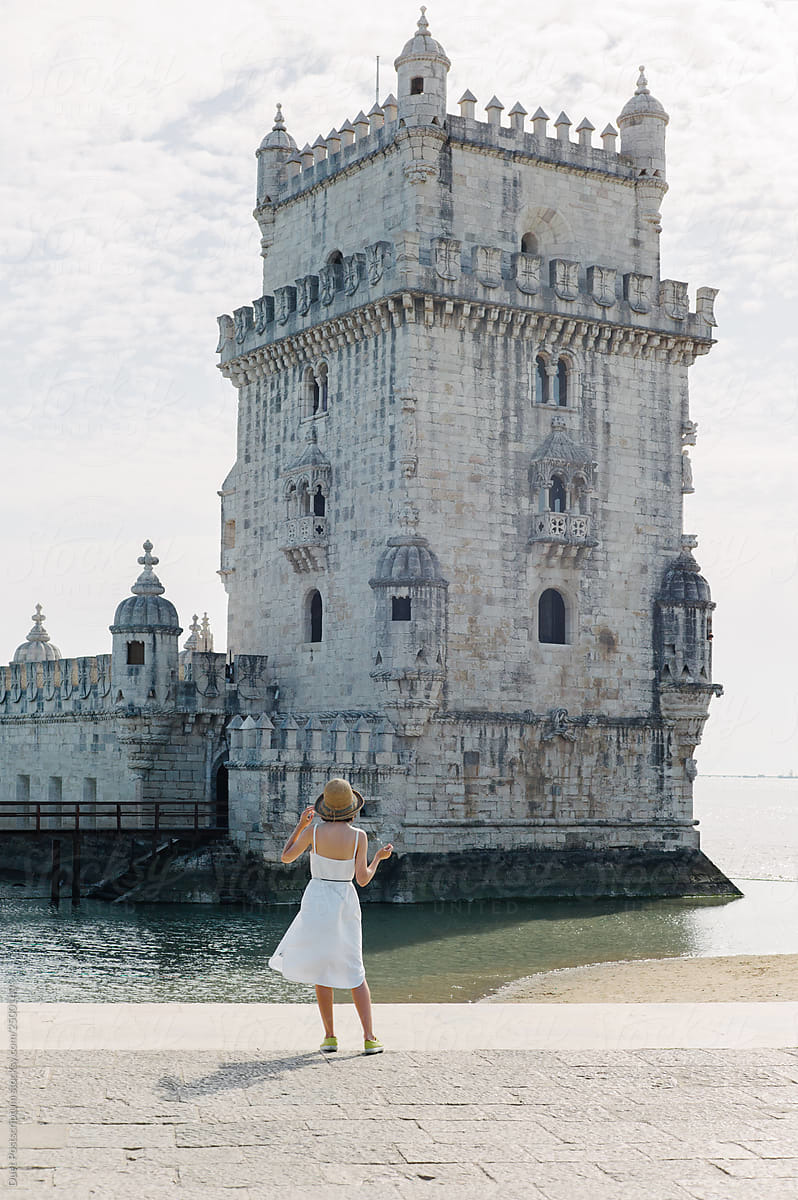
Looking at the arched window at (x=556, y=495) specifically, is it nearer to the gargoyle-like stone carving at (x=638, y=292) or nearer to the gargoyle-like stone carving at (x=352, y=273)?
the gargoyle-like stone carving at (x=638, y=292)

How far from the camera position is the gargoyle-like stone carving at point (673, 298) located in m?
39.4

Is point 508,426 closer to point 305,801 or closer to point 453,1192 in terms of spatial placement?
point 305,801

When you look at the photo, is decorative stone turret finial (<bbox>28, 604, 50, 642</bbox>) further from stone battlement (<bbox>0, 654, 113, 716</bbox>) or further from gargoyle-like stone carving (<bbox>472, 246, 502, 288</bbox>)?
gargoyle-like stone carving (<bbox>472, 246, 502, 288</bbox>)

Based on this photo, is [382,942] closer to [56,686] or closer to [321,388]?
[321,388]

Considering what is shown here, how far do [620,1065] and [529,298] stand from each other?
28.5 metres

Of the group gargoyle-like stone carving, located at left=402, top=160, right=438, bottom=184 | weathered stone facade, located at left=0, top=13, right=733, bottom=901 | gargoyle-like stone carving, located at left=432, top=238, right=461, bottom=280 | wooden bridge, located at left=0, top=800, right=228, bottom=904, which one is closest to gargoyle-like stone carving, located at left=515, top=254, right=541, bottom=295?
weathered stone facade, located at left=0, top=13, right=733, bottom=901

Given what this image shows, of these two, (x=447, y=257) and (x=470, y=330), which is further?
(x=470, y=330)

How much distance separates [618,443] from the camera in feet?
126

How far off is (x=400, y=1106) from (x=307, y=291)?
31503 millimetres

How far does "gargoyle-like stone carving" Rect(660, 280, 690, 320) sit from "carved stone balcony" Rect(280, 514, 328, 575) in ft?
34.9

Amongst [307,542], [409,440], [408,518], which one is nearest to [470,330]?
[409,440]

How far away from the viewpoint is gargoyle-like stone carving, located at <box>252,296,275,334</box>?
133 feet

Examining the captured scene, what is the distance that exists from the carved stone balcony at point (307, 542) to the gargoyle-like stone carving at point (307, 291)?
17.9 ft

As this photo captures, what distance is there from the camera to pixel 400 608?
3494 cm
